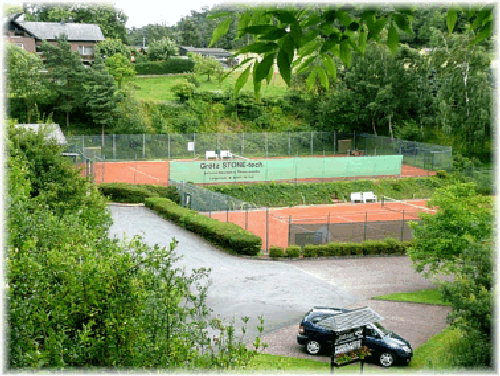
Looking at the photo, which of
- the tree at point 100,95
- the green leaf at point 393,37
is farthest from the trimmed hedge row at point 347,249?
the tree at point 100,95

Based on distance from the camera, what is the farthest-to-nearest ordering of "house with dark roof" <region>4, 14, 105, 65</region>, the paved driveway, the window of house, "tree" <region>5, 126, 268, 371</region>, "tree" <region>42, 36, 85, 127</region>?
the window of house
"house with dark roof" <region>4, 14, 105, 65</region>
"tree" <region>42, 36, 85, 127</region>
the paved driveway
"tree" <region>5, 126, 268, 371</region>

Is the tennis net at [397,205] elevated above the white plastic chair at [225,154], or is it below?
below

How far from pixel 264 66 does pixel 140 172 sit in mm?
38005

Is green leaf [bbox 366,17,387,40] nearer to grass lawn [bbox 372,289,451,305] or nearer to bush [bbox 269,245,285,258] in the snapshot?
grass lawn [bbox 372,289,451,305]

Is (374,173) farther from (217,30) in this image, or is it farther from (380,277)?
(217,30)

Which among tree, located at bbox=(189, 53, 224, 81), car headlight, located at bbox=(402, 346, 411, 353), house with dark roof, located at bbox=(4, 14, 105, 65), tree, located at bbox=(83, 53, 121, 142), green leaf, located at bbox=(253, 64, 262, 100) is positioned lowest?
car headlight, located at bbox=(402, 346, 411, 353)

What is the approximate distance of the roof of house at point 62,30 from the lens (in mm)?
58500

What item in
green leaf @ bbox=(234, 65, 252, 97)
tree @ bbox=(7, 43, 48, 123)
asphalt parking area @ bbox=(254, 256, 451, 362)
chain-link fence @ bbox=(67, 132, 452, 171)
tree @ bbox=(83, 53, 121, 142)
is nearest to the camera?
green leaf @ bbox=(234, 65, 252, 97)

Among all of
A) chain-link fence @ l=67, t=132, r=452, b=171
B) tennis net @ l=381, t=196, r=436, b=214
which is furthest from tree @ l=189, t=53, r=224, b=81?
tennis net @ l=381, t=196, r=436, b=214

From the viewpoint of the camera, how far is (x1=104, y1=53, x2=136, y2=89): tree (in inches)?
2153

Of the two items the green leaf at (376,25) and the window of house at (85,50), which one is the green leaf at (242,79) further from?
the window of house at (85,50)

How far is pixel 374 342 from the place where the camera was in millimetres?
14094

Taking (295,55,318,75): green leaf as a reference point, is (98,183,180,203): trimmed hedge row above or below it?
below

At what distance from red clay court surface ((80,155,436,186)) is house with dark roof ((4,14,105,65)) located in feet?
55.8
